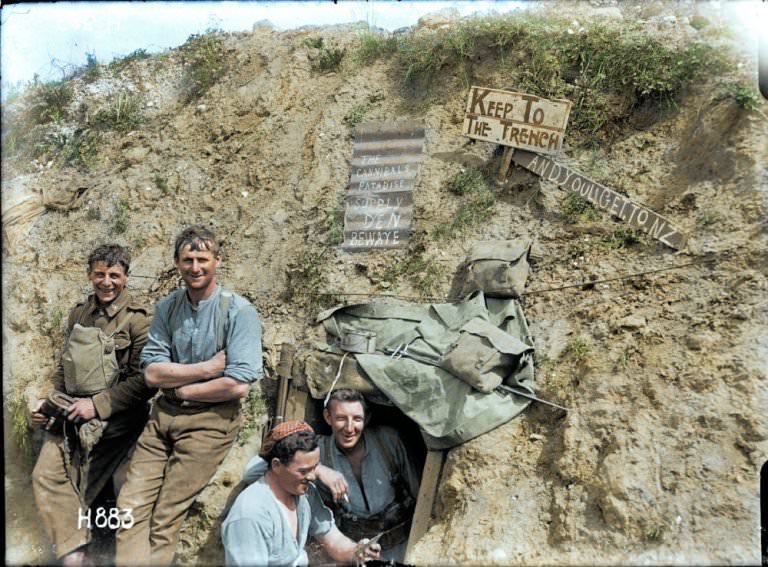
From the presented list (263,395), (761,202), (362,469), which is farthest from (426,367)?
(761,202)

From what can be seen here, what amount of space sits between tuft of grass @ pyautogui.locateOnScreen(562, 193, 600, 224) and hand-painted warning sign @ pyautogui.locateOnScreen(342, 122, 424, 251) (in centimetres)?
137

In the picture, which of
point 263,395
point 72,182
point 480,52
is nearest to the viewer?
point 263,395

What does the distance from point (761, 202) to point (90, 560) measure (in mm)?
5520

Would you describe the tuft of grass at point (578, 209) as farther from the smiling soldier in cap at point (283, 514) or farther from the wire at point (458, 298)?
the smiling soldier in cap at point (283, 514)

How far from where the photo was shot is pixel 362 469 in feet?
18.5

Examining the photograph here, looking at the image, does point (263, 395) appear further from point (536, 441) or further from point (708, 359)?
point (708, 359)

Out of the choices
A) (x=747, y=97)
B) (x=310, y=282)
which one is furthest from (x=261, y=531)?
(x=747, y=97)

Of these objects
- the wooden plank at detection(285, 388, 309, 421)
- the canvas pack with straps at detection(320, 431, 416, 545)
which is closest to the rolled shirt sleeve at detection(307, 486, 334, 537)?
the canvas pack with straps at detection(320, 431, 416, 545)

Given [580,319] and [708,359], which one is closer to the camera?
[708,359]

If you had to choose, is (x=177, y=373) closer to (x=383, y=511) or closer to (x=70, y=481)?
(x=70, y=481)

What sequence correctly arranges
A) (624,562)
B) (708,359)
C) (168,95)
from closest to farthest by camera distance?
(624,562)
(708,359)
(168,95)

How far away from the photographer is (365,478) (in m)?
5.62

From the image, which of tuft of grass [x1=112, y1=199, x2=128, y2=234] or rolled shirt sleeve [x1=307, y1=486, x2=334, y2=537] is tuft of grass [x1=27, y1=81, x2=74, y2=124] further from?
rolled shirt sleeve [x1=307, y1=486, x2=334, y2=537]

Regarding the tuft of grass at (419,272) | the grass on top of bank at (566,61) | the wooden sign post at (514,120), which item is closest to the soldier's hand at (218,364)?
the tuft of grass at (419,272)
